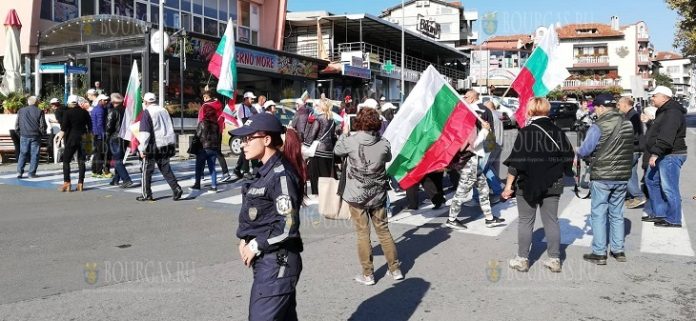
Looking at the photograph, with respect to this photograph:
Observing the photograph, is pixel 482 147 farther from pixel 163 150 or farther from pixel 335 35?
pixel 335 35

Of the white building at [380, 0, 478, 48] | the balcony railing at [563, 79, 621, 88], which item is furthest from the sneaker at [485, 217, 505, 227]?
the balcony railing at [563, 79, 621, 88]

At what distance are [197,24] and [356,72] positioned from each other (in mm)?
9762

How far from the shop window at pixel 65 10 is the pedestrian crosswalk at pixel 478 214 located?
10766 millimetres

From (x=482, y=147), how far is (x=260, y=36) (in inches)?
969

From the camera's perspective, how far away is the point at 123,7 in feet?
77.3

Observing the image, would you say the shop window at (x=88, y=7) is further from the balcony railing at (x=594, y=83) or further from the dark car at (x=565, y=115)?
the balcony railing at (x=594, y=83)

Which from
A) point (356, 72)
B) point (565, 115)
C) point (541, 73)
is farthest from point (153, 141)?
point (565, 115)

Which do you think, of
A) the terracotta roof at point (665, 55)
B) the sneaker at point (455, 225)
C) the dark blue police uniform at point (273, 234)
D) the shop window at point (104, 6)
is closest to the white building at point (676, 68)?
the terracotta roof at point (665, 55)

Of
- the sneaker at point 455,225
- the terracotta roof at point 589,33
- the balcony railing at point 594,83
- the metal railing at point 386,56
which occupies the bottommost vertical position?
the sneaker at point 455,225

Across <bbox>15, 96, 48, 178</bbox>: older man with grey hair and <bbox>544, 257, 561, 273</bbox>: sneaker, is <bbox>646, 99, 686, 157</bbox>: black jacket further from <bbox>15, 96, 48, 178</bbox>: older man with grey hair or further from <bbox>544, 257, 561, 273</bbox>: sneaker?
<bbox>15, 96, 48, 178</bbox>: older man with grey hair

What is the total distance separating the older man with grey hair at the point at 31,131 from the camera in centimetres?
1268

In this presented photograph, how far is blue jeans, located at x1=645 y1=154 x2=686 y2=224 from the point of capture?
7617mm

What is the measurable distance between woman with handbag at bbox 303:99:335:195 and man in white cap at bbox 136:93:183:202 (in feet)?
7.55

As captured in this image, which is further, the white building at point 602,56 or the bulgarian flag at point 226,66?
the white building at point 602,56
